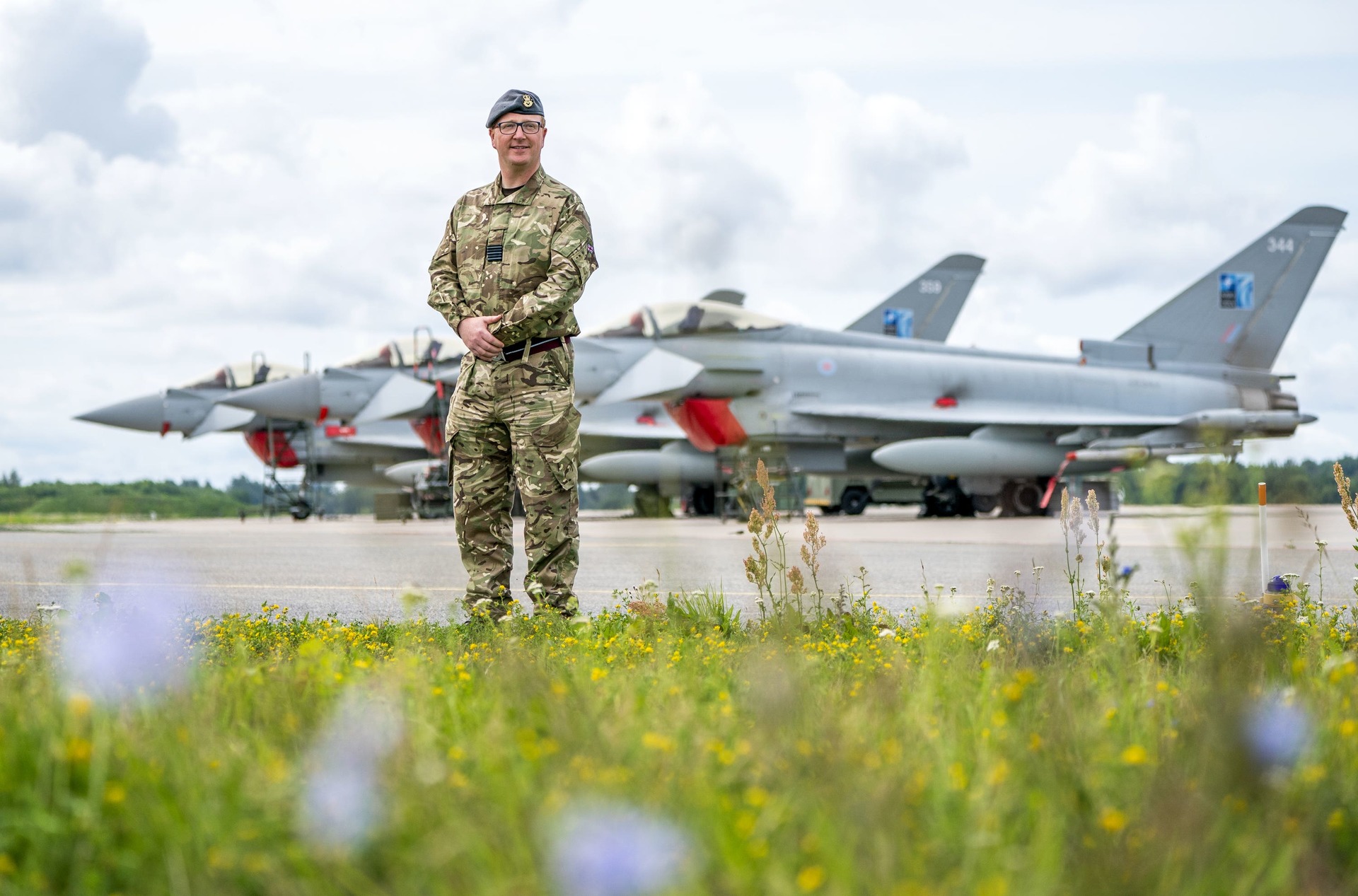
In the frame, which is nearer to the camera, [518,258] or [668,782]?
[668,782]

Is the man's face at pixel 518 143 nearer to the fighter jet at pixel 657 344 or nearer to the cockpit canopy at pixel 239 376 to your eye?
the fighter jet at pixel 657 344

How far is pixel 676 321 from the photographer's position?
65.1ft

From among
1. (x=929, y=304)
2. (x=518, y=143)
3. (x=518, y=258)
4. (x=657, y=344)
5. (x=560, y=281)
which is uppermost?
(x=929, y=304)

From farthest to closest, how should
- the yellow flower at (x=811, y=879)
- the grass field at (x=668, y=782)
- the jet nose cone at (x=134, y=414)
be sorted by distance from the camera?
the jet nose cone at (x=134, y=414), the grass field at (x=668, y=782), the yellow flower at (x=811, y=879)

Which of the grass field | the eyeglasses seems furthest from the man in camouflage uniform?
the grass field

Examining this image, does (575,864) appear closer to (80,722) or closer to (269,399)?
(80,722)

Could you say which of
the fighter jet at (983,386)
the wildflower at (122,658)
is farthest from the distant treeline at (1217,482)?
the fighter jet at (983,386)

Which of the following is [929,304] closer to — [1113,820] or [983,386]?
[983,386]

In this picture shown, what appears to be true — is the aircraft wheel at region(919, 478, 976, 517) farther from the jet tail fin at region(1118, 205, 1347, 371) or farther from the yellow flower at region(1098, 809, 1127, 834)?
the yellow flower at region(1098, 809, 1127, 834)

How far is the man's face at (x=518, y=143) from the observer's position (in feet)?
15.3

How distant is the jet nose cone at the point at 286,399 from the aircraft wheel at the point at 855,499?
1186 centimetres

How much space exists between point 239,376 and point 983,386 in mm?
18574

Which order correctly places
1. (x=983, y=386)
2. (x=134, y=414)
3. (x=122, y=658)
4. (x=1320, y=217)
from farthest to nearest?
1. (x=134, y=414)
2. (x=1320, y=217)
3. (x=983, y=386)
4. (x=122, y=658)

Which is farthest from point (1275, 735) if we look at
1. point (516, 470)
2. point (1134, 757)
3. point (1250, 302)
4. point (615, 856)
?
point (1250, 302)
